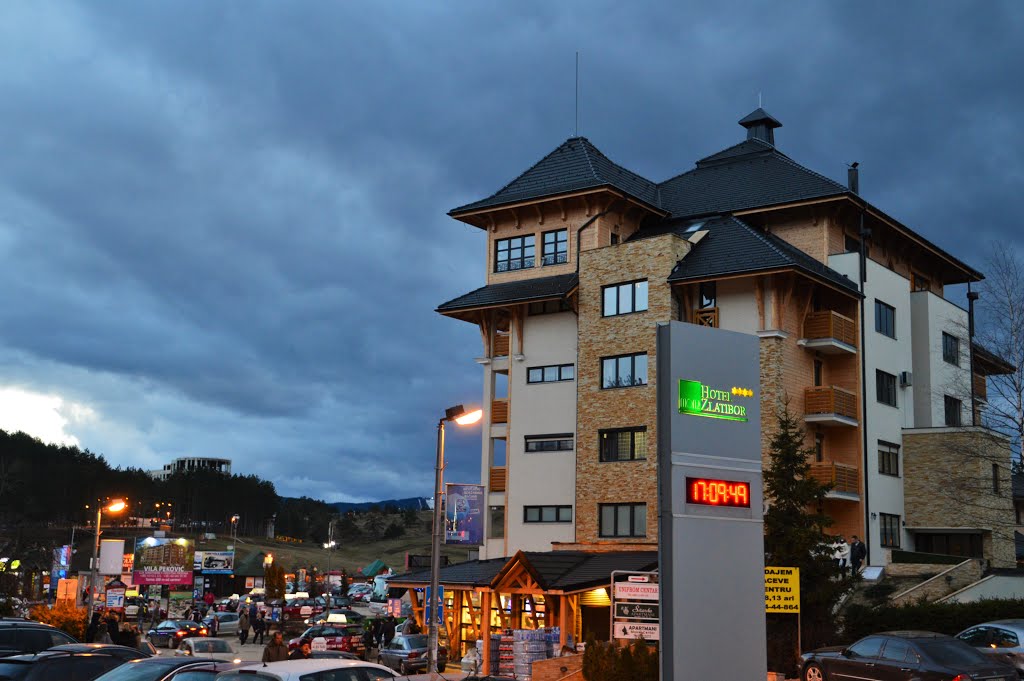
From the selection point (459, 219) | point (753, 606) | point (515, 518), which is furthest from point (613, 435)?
point (753, 606)

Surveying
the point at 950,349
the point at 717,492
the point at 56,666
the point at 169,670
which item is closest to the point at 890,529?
the point at 950,349

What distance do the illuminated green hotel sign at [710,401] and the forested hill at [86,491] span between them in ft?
465

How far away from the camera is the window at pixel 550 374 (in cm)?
4809

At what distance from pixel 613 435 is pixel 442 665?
1171 cm

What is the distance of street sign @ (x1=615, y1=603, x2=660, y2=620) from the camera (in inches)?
1008

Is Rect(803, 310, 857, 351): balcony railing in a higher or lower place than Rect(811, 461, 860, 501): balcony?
higher

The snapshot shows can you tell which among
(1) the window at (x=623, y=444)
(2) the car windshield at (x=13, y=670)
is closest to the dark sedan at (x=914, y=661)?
(2) the car windshield at (x=13, y=670)

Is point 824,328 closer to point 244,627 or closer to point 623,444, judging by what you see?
point 623,444

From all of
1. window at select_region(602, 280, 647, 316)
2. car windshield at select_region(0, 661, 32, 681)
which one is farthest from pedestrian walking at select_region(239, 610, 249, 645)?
car windshield at select_region(0, 661, 32, 681)

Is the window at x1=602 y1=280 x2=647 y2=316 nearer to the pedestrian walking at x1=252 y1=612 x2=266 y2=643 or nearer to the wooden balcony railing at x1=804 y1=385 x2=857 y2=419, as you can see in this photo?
the wooden balcony railing at x1=804 y1=385 x2=857 y2=419

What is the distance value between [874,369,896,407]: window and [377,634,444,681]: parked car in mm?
21748

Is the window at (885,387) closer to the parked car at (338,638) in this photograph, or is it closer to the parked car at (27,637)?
the parked car at (338,638)

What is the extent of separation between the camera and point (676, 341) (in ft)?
57.7

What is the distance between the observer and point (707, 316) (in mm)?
45156
